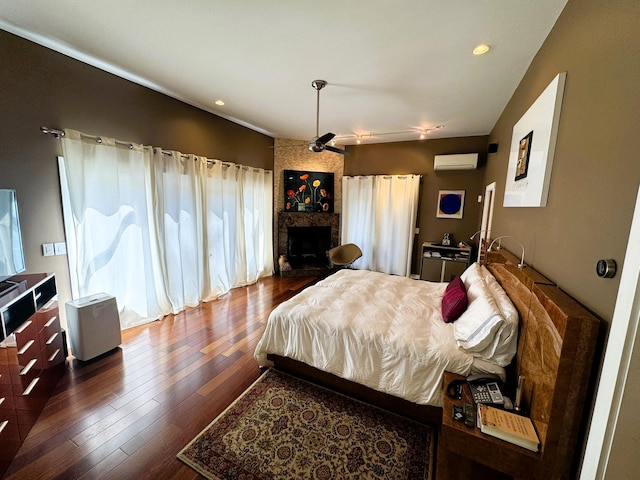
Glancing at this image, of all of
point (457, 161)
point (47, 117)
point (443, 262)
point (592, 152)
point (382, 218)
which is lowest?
point (443, 262)

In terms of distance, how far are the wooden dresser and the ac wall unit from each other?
5266 millimetres

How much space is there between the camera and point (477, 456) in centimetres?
115

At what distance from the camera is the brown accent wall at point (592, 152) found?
899 mm

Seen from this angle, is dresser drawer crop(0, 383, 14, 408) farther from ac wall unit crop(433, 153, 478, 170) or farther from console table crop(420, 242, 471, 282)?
ac wall unit crop(433, 153, 478, 170)

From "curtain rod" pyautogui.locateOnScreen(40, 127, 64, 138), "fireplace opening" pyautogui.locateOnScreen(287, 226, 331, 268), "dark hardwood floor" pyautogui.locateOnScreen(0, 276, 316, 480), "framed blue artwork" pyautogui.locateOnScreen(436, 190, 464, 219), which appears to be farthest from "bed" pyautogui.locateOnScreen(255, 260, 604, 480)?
"fireplace opening" pyautogui.locateOnScreen(287, 226, 331, 268)

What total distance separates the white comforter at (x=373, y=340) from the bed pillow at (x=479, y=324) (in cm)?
7

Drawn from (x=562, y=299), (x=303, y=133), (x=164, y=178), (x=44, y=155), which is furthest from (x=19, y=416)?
(x=303, y=133)

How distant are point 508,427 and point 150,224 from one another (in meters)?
3.54

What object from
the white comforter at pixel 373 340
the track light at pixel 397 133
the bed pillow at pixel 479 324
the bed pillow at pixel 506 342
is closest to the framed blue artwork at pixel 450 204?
the track light at pixel 397 133

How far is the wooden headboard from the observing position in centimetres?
94

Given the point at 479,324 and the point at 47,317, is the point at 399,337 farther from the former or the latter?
the point at 47,317

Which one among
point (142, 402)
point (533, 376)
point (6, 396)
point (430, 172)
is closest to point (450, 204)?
point (430, 172)

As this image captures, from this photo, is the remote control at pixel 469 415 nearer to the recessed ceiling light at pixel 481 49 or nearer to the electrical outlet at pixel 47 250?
the recessed ceiling light at pixel 481 49

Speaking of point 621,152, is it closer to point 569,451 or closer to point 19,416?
point 569,451
